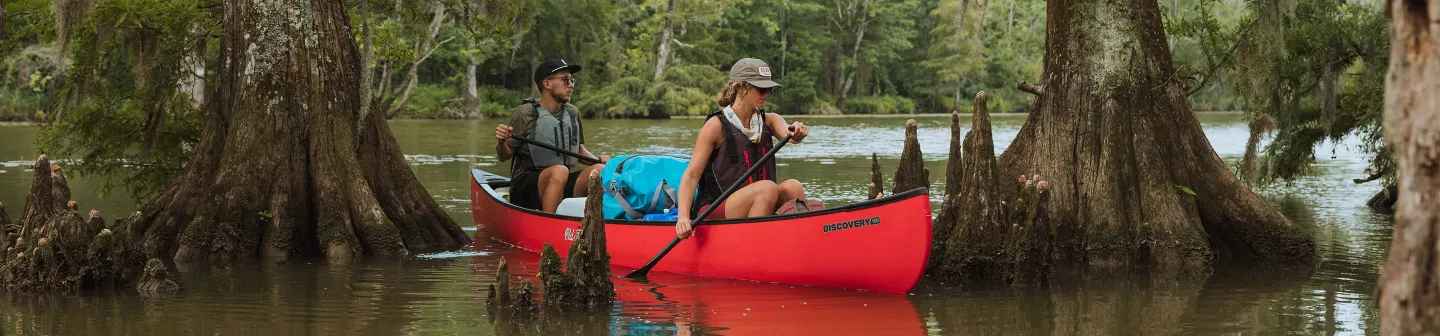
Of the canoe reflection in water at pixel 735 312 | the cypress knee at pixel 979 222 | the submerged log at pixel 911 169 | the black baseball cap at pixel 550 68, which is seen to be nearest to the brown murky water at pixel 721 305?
the canoe reflection in water at pixel 735 312

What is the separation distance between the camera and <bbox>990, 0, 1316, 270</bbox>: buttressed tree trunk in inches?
366

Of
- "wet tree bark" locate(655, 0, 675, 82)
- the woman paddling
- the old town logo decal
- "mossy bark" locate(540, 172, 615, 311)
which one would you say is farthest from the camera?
"wet tree bark" locate(655, 0, 675, 82)

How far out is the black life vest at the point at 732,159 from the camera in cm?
835

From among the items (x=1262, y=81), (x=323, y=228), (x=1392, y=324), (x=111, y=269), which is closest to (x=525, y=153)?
(x=323, y=228)

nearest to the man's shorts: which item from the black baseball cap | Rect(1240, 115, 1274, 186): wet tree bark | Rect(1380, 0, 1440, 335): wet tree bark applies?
the black baseball cap

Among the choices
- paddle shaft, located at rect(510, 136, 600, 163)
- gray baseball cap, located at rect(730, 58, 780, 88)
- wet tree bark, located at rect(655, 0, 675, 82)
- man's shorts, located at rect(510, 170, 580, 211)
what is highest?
wet tree bark, located at rect(655, 0, 675, 82)

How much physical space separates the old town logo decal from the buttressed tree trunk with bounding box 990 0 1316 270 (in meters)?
2.13

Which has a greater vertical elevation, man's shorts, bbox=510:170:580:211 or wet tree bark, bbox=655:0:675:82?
wet tree bark, bbox=655:0:675:82

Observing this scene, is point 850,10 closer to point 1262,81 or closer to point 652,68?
Result: point 652,68

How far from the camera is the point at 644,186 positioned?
9289 millimetres

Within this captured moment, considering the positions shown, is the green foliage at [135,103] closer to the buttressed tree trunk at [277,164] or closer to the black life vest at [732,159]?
the buttressed tree trunk at [277,164]

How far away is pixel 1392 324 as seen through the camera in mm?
3404

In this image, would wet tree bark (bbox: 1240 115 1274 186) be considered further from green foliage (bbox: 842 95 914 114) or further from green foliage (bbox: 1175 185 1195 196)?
green foliage (bbox: 842 95 914 114)

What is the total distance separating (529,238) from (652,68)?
40367mm
